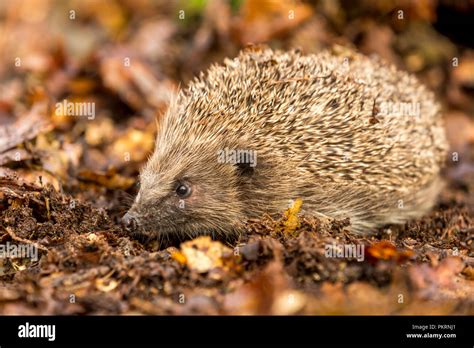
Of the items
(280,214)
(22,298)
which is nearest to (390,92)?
(280,214)

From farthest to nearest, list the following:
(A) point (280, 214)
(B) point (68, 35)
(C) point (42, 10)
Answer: (C) point (42, 10)
(B) point (68, 35)
(A) point (280, 214)

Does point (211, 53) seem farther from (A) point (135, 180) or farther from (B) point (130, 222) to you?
(B) point (130, 222)

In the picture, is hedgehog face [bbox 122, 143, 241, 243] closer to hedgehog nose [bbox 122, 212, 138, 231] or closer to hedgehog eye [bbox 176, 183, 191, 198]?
hedgehog eye [bbox 176, 183, 191, 198]

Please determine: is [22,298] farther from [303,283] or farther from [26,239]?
[303,283]

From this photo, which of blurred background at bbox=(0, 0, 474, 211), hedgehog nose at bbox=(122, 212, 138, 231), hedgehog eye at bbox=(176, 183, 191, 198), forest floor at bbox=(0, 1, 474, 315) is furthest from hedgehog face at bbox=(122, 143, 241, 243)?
blurred background at bbox=(0, 0, 474, 211)

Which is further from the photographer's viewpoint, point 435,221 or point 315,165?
point 435,221

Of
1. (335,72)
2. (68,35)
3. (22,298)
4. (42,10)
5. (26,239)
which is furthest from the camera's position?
(42,10)

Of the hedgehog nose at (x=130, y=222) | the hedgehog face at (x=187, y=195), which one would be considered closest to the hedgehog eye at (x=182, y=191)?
the hedgehog face at (x=187, y=195)
